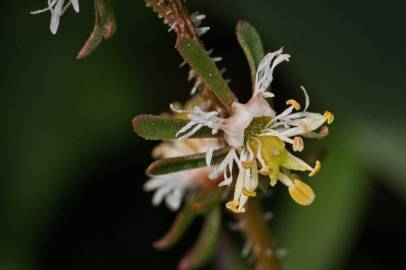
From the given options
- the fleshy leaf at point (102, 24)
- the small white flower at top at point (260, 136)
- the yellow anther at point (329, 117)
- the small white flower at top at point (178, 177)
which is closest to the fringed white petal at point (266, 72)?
the small white flower at top at point (260, 136)

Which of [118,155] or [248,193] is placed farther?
[118,155]

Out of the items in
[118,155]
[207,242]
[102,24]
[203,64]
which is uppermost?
[102,24]

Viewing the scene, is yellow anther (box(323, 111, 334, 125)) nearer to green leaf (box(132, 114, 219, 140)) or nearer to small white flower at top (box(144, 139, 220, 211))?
green leaf (box(132, 114, 219, 140))

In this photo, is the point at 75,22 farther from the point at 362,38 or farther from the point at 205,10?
the point at 362,38

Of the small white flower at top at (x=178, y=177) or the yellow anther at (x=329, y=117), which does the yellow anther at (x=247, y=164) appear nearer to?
the yellow anther at (x=329, y=117)

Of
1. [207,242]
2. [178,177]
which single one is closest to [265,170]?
[207,242]

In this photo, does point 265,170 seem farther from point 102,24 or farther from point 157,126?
point 102,24
